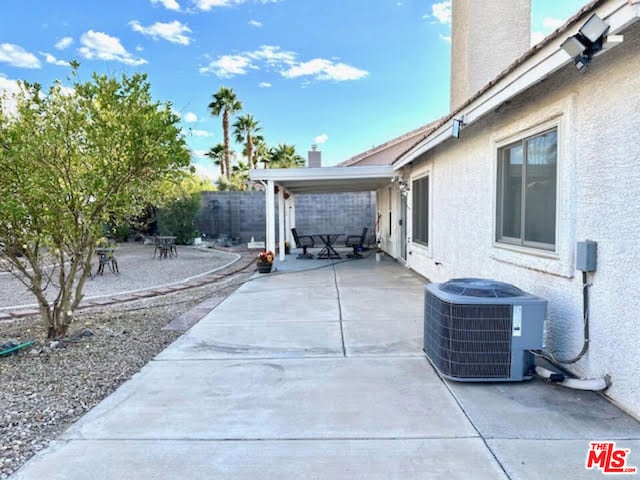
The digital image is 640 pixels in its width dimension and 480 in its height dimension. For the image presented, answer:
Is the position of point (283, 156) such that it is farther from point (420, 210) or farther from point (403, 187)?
point (420, 210)

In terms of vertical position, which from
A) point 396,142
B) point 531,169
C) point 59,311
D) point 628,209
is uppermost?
point 396,142

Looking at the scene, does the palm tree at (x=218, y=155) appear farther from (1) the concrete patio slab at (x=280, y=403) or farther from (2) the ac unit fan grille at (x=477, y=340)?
(2) the ac unit fan grille at (x=477, y=340)

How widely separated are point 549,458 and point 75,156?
521cm

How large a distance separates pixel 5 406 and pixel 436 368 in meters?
3.64

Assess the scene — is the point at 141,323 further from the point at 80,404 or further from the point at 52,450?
the point at 52,450

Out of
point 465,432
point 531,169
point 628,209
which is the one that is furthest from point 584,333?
point 531,169

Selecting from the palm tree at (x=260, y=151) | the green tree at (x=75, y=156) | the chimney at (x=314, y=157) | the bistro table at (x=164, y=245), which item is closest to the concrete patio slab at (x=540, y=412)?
the green tree at (x=75, y=156)

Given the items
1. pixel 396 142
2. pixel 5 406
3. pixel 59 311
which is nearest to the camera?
pixel 5 406

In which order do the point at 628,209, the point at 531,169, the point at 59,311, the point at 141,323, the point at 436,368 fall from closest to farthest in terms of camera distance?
the point at 628,209, the point at 436,368, the point at 531,169, the point at 59,311, the point at 141,323

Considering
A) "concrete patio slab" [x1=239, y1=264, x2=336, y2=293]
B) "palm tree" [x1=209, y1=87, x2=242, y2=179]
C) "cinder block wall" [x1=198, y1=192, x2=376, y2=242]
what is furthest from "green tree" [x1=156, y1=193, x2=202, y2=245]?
"palm tree" [x1=209, y1=87, x2=242, y2=179]

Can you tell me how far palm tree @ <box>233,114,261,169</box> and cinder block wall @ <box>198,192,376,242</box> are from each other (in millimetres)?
12890

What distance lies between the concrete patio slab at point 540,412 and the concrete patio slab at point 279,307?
107 inches

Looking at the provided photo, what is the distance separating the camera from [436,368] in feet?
12.7

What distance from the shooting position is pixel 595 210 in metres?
3.33
